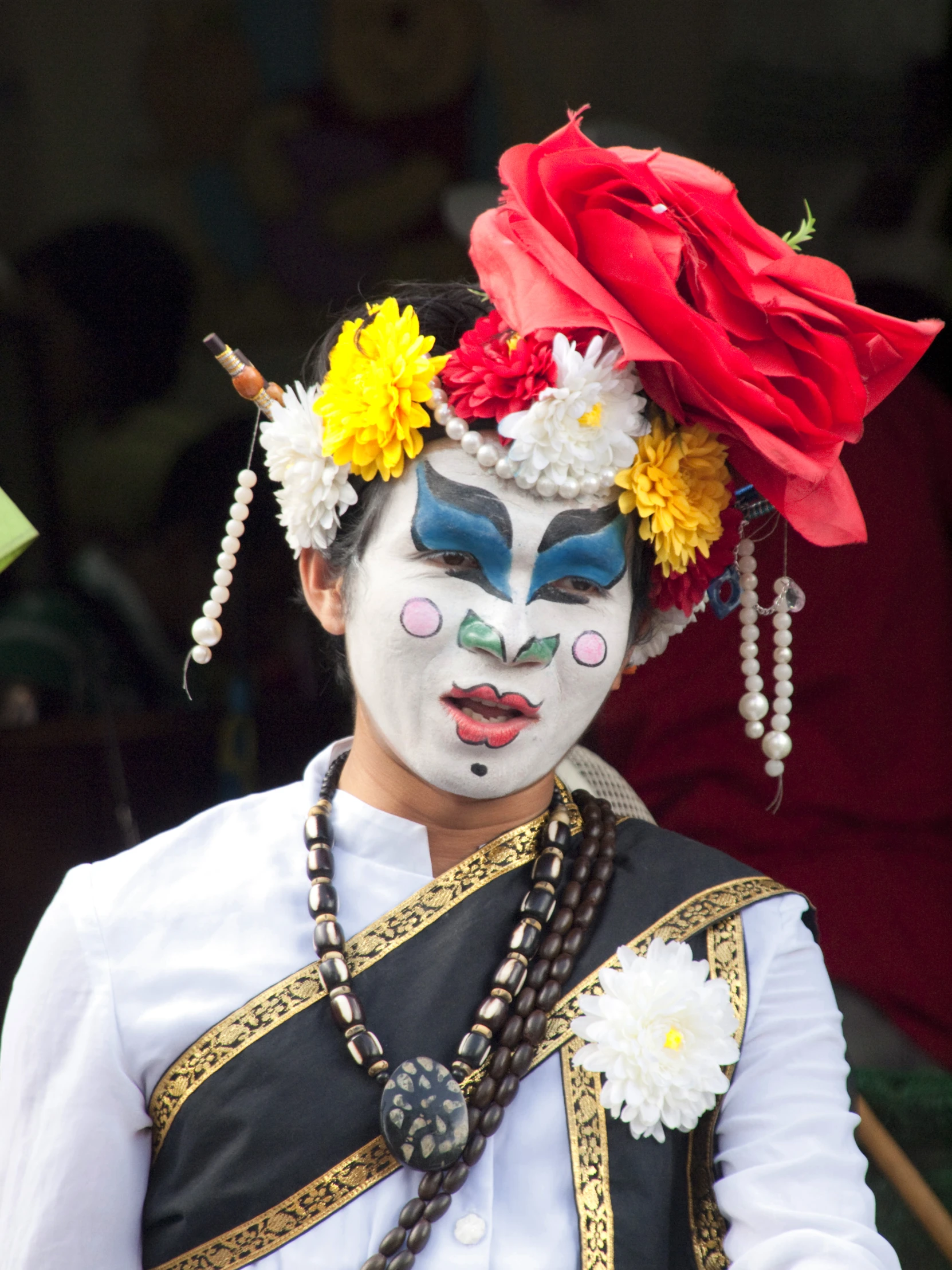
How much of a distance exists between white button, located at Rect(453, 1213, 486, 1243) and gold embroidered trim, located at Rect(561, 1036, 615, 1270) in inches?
3.7

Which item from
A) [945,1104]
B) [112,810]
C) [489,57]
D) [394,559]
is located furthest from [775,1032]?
[489,57]

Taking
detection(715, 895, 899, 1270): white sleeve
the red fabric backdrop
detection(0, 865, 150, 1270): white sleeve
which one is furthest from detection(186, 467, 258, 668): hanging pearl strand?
the red fabric backdrop

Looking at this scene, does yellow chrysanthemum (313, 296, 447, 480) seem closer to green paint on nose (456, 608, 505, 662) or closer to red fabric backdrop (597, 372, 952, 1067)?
green paint on nose (456, 608, 505, 662)

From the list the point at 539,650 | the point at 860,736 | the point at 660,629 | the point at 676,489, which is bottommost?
the point at 860,736

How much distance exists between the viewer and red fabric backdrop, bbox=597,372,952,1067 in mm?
2180

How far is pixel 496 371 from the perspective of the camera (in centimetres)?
135

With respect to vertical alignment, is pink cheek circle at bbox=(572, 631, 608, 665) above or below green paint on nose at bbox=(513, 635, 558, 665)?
below

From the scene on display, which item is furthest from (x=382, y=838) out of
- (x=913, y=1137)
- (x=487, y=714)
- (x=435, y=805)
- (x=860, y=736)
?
(x=913, y=1137)

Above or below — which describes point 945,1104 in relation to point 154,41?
below

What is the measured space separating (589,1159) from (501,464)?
682mm

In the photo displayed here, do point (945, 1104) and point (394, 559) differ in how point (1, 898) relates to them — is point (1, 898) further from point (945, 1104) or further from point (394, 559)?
point (945, 1104)

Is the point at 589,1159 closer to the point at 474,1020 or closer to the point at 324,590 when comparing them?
the point at 474,1020

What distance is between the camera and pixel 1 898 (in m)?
2.34

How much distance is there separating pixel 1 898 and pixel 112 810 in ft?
0.76
